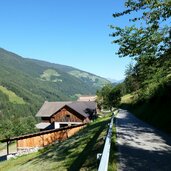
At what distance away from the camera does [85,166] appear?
31.7ft

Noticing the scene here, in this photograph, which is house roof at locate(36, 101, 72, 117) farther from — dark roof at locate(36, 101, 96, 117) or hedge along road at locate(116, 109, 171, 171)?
hedge along road at locate(116, 109, 171, 171)

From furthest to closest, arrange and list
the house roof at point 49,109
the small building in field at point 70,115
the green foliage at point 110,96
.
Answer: the green foliage at point 110,96 < the house roof at point 49,109 < the small building in field at point 70,115

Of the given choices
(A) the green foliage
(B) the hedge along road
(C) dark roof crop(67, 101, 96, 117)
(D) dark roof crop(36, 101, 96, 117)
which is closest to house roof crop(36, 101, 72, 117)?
(D) dark roof crop(36, 101, 96, 117)

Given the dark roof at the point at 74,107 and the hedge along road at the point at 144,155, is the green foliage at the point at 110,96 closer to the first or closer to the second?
Result: the dark roof at the point at 74,107

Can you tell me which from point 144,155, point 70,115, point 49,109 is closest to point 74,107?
point 70,115

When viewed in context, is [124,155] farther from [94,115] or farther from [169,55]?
[94,115]

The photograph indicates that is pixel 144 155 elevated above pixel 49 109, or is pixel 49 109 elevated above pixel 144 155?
pixel 49 109

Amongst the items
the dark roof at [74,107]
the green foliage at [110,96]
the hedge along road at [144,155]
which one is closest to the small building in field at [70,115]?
the dark roof at [74,107]

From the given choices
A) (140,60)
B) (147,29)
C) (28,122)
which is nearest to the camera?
(147,29)

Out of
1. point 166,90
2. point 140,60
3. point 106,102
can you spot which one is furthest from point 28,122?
point 140,60

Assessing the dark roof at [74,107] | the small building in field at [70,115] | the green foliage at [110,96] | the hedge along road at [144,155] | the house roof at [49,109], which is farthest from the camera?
the green foliage at [110,96]

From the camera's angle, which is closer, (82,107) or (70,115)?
(70,115)

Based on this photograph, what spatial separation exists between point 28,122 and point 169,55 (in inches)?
3564

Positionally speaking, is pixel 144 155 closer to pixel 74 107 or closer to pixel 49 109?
pixel 74 107
